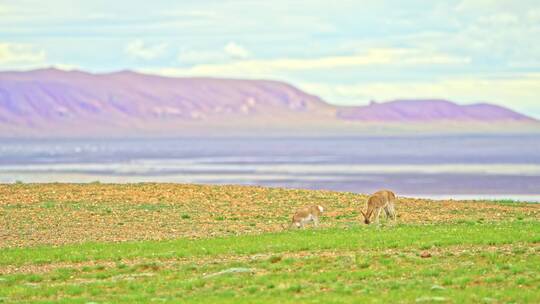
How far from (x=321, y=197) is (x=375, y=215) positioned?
8197mm

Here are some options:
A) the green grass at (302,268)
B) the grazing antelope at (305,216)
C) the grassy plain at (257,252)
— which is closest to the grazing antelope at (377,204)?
the grassy plain at (257,252)

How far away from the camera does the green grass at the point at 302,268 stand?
19562mm

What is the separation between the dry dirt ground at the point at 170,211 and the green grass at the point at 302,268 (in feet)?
9.48

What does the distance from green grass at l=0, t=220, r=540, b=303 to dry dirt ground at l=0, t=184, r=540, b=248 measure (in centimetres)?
289

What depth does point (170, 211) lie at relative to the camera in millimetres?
36094

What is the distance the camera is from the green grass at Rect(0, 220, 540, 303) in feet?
64.2

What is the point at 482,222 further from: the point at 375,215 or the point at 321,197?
the point at 321,197

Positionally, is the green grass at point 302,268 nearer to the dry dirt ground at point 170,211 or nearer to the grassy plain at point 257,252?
the grassy plain at point 257,252

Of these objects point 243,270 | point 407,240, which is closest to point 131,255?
point 243,270

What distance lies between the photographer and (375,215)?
31.7m

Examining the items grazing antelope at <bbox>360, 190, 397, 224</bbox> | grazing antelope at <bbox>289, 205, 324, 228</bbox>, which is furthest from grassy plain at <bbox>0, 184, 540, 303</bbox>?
grazing antelope at <bbox>289, 205, 324, 228</bbox>

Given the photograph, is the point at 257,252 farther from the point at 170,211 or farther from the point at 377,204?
the point at 170,211

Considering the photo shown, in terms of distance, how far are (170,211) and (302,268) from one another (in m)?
14.1

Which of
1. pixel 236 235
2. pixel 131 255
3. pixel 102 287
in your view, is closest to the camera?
pixel 102 287
